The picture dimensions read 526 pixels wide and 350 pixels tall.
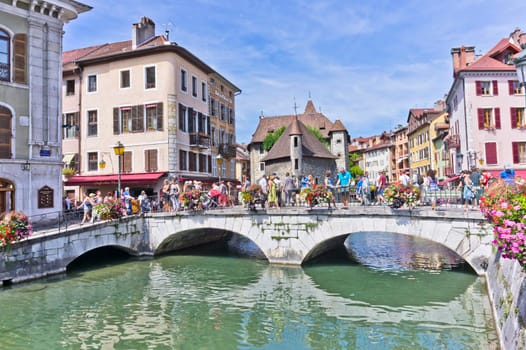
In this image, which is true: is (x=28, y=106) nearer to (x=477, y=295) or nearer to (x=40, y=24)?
(x=40, y=24)

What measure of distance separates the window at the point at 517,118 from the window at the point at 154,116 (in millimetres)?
24475

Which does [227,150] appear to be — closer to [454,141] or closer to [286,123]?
[454,141]

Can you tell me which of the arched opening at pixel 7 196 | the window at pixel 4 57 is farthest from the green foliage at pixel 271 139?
the arched opening at pixel 7 196

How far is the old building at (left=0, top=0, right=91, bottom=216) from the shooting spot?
16.1 metres

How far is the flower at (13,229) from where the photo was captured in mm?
12141

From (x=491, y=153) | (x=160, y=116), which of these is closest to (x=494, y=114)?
(x=491, y=153)

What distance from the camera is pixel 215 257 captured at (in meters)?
17.8

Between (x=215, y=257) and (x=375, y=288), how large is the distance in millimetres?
8242

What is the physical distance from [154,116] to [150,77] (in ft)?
8.49

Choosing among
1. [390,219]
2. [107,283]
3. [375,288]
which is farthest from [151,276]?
[390,219]

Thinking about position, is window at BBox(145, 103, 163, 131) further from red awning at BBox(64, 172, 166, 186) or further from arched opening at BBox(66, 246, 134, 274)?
arched opening at BBox(66, 246, 134, 274)

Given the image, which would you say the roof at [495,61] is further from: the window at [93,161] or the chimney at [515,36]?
the window at [93,161]

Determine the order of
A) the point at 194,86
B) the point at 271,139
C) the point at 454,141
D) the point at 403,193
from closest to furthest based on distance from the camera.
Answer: the point at 403,193 → the point at 194,86 → the point at 454,141 → the point at 271,139

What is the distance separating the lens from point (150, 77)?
2512 centimetres
